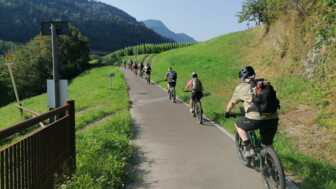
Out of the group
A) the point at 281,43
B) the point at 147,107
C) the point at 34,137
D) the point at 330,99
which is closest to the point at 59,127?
the point at 34,137

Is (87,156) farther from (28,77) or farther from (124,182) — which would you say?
(28,77)

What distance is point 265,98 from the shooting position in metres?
7.02

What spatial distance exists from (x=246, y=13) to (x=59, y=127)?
3455 centimetres

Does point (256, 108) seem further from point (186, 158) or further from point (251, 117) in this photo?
point (186, 158)

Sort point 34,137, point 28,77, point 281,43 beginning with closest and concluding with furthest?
point 34,137
point 281,43
point 28,77

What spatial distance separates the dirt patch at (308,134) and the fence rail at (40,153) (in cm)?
556

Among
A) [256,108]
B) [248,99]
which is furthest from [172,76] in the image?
[256,108]

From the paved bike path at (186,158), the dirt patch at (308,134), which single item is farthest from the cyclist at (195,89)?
the dirt patch at (308,134)

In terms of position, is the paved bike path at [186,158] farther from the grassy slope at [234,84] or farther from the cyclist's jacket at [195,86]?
the cyclist's jacket at [195,86]

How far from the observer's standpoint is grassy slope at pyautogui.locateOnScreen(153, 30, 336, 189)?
8059 mm

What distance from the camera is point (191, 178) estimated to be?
8047 millimetres

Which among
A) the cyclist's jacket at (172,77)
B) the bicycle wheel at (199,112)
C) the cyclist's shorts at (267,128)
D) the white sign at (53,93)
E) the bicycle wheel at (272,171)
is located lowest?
the bicycle wheel at (199,112)

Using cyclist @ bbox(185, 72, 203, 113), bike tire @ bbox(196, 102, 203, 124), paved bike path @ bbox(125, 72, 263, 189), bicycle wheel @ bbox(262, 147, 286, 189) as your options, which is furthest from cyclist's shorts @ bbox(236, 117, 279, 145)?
cyclist @ bbox(185, 72, 203, 113)

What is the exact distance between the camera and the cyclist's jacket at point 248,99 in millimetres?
7168
